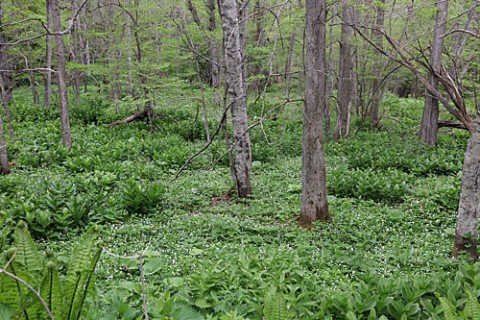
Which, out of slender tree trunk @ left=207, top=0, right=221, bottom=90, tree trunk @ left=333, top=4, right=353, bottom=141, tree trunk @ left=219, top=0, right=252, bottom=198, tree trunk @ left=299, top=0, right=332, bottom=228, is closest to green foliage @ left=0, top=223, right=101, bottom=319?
tree trunk @ left=299, top=0, right=332, bottom=228

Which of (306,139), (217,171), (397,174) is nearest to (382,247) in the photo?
(306,139)

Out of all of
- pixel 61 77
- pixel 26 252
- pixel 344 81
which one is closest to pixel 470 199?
pixel 26 252

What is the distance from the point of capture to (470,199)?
4.08m

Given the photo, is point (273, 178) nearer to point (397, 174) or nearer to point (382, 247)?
point (397, 174)

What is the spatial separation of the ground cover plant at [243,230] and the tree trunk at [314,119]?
33 cm

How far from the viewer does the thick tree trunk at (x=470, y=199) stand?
3.99 m

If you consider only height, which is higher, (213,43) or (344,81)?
(213,43)

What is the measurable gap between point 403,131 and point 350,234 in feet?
25.2

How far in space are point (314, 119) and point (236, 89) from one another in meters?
1.89

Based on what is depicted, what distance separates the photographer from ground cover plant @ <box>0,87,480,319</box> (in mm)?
2850

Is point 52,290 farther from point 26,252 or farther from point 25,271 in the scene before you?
point 26,252

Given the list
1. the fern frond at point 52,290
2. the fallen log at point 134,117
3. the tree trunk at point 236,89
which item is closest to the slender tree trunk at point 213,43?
the tree trunk at point 236,89

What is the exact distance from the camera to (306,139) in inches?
205

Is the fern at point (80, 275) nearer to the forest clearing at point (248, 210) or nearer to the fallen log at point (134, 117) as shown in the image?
the forest clearing at point (248, 210)
